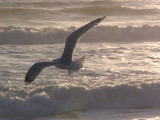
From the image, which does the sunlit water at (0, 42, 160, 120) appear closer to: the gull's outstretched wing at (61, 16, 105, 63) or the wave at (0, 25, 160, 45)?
the gull's outstretched wing at (61, 16, 105, 63)

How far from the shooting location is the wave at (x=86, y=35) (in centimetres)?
1351

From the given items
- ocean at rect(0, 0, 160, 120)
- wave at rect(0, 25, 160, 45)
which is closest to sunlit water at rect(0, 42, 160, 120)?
ocean at rect(0, 0, 160, 120)

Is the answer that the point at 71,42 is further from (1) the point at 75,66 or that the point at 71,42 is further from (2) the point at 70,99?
(2) the point at 70,99

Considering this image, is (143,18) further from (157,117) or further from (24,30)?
(157,117)

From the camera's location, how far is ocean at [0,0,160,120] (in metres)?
7.07

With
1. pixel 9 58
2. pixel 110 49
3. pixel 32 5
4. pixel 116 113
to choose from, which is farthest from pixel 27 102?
pixel 32 5

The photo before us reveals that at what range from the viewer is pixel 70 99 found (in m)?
7.48

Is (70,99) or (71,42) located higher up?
(71,42)

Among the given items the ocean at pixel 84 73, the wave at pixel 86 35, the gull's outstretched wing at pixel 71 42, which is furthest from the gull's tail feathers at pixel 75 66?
the wave at pixel 86 35

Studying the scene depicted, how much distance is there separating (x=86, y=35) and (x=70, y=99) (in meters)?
6.47

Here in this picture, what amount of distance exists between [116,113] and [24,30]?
25.7 ft

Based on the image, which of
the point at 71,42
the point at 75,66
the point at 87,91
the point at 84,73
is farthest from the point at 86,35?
the point at 75,66

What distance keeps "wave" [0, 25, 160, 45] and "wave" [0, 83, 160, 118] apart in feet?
18.5

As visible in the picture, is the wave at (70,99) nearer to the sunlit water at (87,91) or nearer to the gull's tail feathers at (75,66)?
the sunlit water at (87,91)
